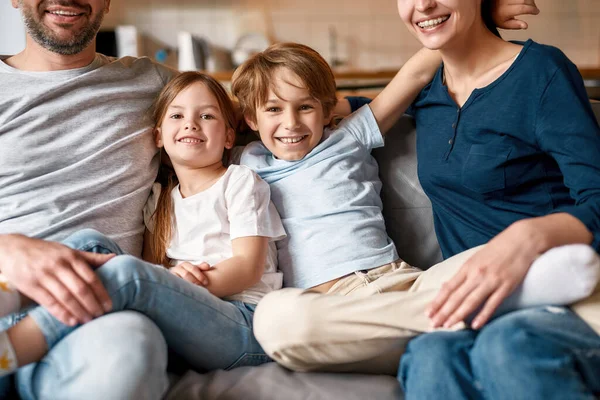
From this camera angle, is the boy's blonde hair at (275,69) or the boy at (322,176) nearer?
the boy at (322,176)

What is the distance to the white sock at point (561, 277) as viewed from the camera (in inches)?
41.8

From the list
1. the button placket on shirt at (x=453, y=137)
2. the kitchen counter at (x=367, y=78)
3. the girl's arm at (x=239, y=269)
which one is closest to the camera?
the girl's arm at (x=239, y=269)

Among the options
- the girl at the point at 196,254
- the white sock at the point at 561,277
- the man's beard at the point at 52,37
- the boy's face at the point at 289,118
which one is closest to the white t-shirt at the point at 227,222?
the girl at the point at 196,254

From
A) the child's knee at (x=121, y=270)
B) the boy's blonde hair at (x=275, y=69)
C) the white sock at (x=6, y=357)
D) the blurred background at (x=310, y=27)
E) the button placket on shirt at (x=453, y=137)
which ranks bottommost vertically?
the blurred background at (x=310, y=27)

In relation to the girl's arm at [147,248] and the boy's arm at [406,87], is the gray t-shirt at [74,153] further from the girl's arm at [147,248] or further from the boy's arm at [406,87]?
the boy's arm at [406,87]

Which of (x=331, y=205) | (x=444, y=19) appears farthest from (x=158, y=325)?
(x=444, y=19)

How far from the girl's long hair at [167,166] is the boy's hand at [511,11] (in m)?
0.64

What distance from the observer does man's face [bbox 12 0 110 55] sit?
4.98ft

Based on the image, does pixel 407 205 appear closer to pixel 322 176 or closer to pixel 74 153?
pixel 322 176

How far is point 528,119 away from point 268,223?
572 mm

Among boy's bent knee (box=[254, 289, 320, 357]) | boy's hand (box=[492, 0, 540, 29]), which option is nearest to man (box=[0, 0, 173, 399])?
boy's bent knee (box=[254, 289, 320, 357])

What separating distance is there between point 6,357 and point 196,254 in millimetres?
495

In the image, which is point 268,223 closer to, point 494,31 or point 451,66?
point 451,66

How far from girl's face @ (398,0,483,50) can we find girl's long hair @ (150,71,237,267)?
48 centimetres
